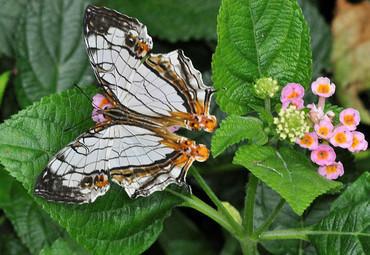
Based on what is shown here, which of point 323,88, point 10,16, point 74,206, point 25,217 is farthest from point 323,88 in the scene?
point 10,16

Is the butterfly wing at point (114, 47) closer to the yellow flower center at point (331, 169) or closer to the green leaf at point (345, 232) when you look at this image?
the yellow flower center at point (331, 169)

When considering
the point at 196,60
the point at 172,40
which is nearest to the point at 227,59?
the point at 172,40

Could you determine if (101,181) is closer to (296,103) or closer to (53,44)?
(296,103)

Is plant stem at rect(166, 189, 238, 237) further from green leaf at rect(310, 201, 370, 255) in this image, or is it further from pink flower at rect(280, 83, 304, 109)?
pink flower at rect(280, 83, 304, 109)

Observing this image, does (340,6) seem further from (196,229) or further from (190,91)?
(190,91)

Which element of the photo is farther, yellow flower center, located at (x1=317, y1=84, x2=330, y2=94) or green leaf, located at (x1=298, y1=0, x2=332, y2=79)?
green leaf, located at (x1=298, y1=0, x2=332, y2=79)

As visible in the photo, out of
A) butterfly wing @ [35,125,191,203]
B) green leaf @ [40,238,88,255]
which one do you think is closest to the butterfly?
butterfly wing @ [35,125,191,203]
